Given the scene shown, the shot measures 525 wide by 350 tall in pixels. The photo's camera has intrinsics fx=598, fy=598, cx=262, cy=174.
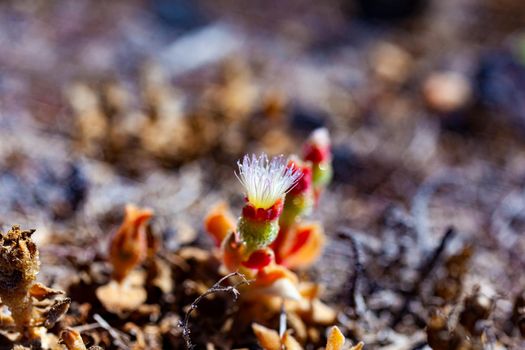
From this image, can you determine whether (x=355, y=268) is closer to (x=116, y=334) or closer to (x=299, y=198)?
(x=299, y=198)

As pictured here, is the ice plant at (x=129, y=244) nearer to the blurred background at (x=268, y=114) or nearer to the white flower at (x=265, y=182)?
the blurred background at (x=268, y=114)

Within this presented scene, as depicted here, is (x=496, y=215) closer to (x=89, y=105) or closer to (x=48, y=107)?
(x=89, y=105)

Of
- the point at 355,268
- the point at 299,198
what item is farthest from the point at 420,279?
the point at 299,198

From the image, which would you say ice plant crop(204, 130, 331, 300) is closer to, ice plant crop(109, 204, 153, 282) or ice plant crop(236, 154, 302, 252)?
ice plant crop(236, 154, 302, 252)

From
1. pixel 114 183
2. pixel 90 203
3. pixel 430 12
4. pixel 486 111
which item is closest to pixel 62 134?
pixel 114 183

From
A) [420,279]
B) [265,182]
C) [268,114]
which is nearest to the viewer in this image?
[265,182]

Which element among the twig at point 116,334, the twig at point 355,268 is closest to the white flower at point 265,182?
the twig at point 355,268

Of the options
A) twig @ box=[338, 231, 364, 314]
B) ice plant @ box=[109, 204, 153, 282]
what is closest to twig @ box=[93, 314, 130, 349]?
ice plant @ box=[109, 204, 153, 282]
